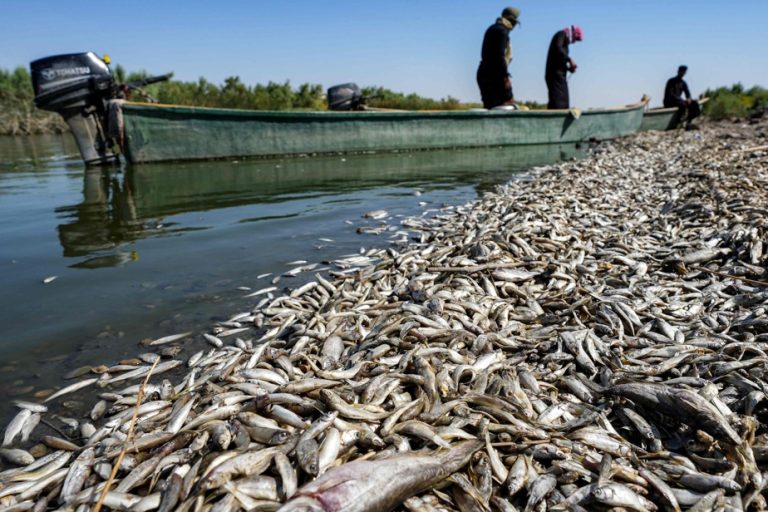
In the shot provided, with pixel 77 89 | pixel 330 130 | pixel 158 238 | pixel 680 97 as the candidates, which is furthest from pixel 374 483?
pixel 680 97

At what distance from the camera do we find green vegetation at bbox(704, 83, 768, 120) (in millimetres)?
28422

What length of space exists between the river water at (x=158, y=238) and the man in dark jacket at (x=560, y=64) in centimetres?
538

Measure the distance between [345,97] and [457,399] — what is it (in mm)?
15814

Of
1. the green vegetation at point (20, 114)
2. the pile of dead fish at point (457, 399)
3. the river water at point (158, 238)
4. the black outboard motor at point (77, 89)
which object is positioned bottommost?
the pile of dead fish at point (457, 399)

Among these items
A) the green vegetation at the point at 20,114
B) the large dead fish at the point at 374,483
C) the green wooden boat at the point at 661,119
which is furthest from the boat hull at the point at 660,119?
the green vegetation at the point at 20,114

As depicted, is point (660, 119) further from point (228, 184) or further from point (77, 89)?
point (77, 89)

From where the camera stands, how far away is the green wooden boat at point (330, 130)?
42.1ft

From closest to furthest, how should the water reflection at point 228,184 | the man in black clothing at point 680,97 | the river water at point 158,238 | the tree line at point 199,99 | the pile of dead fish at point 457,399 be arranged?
the pile of dead fish at point 457,399
the river water at point 158,238
the water reflection at point 228,184
the man in black clothing at point 680,97
the tree line at point 199,99

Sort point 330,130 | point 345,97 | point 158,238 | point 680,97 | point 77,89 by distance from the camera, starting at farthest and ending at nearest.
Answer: point 680,97 → point 345,97 → point 330,130 → point 77,89 → point 158,238

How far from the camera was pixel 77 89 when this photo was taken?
11.4 meters

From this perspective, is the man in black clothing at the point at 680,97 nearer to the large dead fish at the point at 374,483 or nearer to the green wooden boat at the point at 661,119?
the green wooden boat at the point at 661,119

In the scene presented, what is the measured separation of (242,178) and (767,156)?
11.7 metres

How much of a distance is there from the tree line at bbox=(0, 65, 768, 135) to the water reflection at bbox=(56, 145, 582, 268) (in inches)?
516

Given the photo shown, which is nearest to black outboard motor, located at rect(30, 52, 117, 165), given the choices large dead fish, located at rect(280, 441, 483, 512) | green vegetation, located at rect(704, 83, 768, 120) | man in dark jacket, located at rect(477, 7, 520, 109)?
man in dark jacket, located at rect(477, 7, 520, 109)
